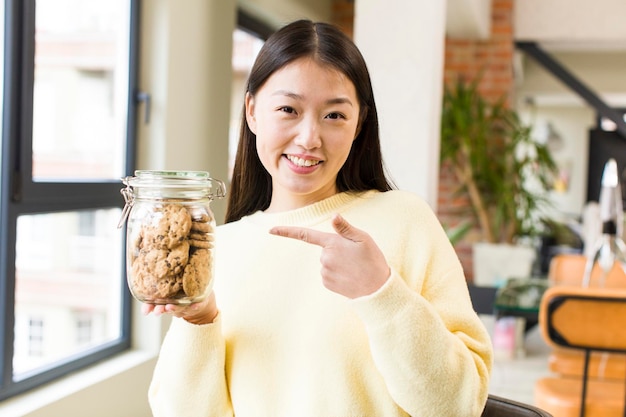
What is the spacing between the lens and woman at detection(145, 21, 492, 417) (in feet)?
3.46

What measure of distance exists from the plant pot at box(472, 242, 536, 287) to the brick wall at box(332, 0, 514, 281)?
0.32 m

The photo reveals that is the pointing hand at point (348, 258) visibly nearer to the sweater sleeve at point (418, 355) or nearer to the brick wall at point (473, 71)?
the sweater sleeve at point (418, 355)

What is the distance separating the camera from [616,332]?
2.49 metres

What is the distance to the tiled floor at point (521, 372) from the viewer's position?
14.5 feet

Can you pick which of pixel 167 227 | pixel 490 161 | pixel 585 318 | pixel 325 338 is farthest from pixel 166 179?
pixel 490 161

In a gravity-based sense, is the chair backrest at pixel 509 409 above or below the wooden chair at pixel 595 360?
above

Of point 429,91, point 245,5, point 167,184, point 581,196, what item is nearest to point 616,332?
point 429,91

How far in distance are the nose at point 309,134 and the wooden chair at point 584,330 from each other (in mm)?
1654

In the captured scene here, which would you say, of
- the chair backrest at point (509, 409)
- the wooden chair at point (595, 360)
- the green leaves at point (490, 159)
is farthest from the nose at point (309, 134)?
the green leaves at point (490, 159)

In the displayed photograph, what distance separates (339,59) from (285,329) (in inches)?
16.9

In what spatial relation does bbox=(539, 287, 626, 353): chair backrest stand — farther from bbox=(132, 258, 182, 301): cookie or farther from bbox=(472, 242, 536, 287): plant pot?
bbox=(472, 242, 536, 287): plant pot

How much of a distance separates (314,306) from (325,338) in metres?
0.06

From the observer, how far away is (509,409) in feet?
4.30

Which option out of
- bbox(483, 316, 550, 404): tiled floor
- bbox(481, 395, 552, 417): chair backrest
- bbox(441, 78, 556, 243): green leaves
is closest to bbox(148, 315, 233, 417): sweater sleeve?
bbox(481, 395, 552, 417): chair backrest
